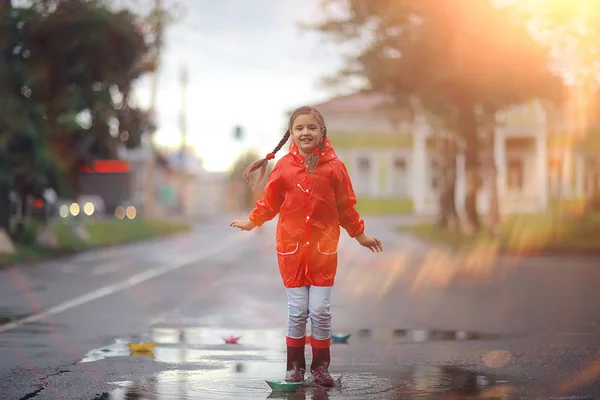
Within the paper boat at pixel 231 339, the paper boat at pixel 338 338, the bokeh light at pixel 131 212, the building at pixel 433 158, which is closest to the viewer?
the paper boat at pixel 231 339

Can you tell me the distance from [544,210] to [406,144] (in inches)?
518

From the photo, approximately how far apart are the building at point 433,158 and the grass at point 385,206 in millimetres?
216

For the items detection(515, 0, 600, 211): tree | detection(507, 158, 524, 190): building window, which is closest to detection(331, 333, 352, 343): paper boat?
detection(515, 0, 600, 211): tree

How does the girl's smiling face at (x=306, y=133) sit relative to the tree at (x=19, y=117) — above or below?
below

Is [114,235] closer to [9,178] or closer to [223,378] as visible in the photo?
[9,178]

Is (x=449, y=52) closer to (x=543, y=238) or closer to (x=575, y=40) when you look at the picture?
(x=575, y=40)

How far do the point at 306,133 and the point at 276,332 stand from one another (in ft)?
12.3

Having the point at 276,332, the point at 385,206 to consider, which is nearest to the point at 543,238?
the point at 276,332

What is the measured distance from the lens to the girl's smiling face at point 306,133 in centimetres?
646

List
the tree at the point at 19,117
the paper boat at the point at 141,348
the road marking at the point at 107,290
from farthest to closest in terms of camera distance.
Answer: the tree at the point at 19,117
the road marking at the point at 107,290
the paper boat at the point at 141,348

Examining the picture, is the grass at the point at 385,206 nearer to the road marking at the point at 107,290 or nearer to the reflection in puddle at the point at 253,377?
the road marking at the point at 107,290

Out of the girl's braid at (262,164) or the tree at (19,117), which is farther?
the tree at (19,117)

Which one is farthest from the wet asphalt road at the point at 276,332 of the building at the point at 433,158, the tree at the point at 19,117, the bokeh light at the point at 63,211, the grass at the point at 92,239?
the building at the point at 433,158

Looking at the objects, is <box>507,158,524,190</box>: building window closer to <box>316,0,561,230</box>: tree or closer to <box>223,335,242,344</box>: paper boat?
<box>316,0,561,230</box>: tree
